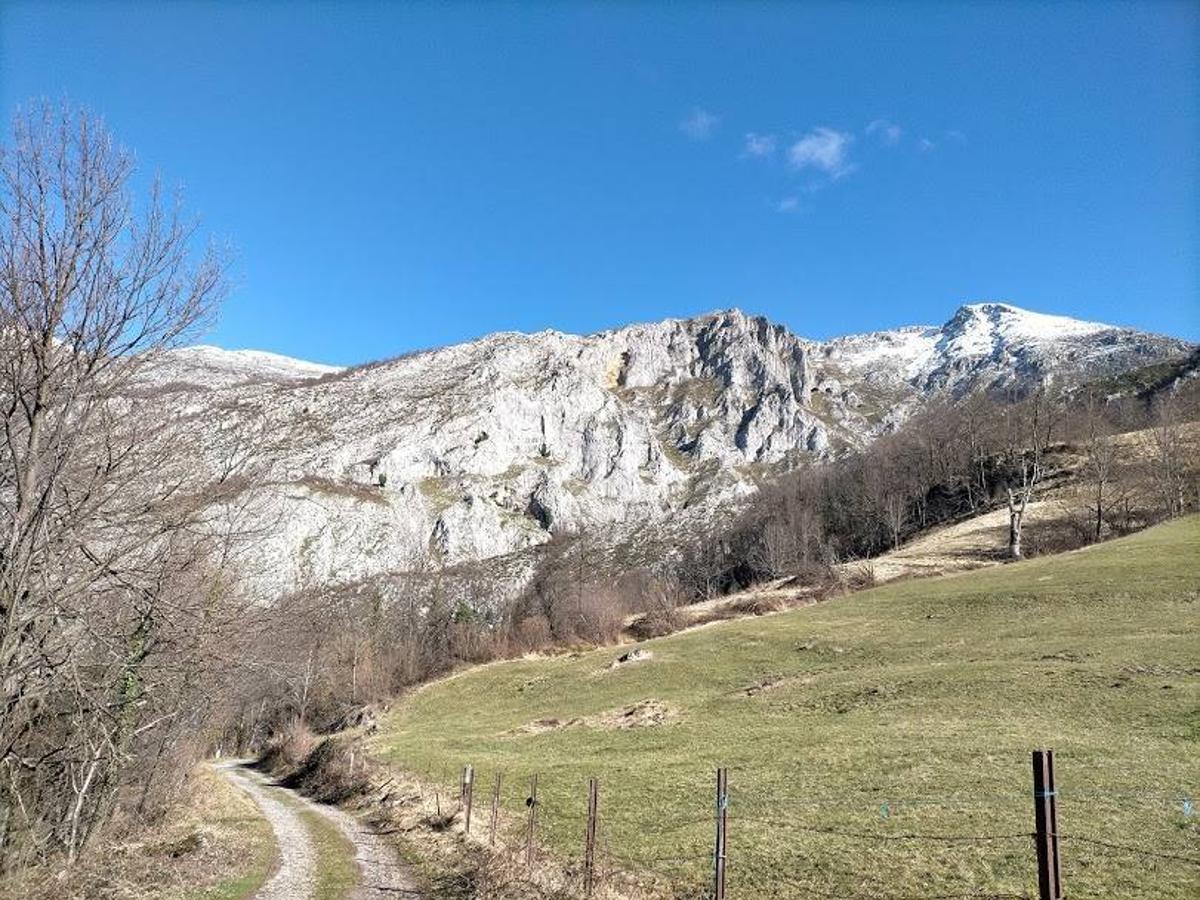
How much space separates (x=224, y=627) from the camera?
39.9ft

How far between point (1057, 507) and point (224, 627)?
275 feet

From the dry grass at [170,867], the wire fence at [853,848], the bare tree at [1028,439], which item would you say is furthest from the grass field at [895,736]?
the bare tree at [1028,439]

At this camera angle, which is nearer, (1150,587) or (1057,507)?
(1150,587)

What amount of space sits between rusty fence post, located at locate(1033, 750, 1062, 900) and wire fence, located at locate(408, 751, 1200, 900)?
2cm

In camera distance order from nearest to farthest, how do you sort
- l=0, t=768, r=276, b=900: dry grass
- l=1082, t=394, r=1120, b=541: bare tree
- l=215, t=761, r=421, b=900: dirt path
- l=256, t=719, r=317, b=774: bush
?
l=0, t=768, r=276, b=900: dry grass
l=215, t=761, r=421, b=900: dirt path
l=256, t=719, r=317, b=774: bush
l=1082, t=394, r=1120, b=541: bare tree

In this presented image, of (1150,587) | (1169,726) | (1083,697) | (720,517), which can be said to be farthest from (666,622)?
(720,517)

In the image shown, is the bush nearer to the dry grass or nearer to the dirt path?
the dirt path

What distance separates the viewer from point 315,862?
17781 millimetres

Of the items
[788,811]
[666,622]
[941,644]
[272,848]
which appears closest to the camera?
[788,811]

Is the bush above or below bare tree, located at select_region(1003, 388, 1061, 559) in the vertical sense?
below

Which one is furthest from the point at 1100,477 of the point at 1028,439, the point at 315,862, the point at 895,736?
the point at 315,862

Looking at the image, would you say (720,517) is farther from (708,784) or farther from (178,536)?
(178,536)

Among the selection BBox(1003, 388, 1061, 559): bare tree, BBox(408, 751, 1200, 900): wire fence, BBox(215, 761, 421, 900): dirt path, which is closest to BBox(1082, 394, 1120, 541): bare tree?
BBox(1003, 388, 1061, 559): bare tree

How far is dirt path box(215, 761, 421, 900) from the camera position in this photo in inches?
575
